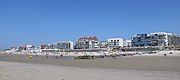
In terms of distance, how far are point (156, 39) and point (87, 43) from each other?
51793 millimetres

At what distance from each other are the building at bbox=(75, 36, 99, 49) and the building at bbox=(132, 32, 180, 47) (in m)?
30.5

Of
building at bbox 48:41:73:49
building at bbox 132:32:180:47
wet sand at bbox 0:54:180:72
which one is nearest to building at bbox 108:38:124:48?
building at bbox 132:32:180:47

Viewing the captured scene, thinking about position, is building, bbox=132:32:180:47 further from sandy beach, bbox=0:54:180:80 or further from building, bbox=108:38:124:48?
sandy beach, bbox=0:54:180:80

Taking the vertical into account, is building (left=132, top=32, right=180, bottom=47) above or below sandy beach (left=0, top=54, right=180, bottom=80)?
above

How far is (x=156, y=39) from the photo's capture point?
129125mm

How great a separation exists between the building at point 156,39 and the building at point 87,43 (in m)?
30.5

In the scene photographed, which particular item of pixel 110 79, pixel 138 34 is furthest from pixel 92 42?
pixel 110 79

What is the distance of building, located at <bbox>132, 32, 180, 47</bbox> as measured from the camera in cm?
12839

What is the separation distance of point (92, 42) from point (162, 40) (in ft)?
171

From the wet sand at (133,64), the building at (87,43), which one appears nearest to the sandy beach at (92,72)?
the wet sand at (133,64)

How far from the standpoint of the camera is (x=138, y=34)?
142500 mm

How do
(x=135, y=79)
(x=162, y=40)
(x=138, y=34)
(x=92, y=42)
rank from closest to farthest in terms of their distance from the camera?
(x=135, y=79)
(x=162, y=40)
(x=138, y=34)
(x=92, y=42)

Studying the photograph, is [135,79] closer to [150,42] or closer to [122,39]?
[150,42]

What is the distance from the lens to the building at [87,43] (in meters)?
161
